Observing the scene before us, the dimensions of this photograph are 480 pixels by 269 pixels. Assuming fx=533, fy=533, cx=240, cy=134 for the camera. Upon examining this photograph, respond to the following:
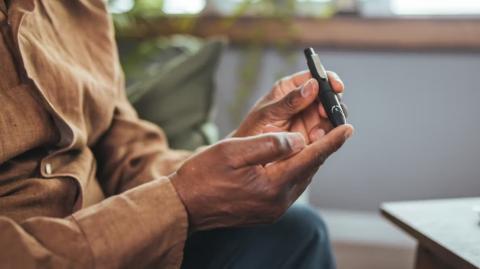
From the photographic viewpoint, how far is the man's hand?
69cm

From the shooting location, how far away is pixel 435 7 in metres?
1.67

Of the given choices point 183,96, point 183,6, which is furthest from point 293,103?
point 183,6

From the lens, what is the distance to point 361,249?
169 cm

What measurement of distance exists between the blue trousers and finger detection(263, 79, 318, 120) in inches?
5.9

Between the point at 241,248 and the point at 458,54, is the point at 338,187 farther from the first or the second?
the point at 241,248

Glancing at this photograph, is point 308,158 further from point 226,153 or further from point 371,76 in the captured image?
point 371,76

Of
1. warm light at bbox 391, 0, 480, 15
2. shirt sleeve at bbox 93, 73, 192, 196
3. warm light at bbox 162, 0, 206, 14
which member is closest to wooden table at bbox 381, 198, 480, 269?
shirt sleeve at bbox 93, 73, 192, 196

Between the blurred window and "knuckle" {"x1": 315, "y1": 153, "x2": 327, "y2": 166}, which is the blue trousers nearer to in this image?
"knuckle" {"x1": 315, "y1": 153, "x2": 327, "y2": 166}

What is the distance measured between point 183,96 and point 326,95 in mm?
571

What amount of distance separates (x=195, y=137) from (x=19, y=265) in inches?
26.8

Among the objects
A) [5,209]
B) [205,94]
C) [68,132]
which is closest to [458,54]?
[205,94]

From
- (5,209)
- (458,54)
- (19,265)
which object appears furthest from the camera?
(458,54)

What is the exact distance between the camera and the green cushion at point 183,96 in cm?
118

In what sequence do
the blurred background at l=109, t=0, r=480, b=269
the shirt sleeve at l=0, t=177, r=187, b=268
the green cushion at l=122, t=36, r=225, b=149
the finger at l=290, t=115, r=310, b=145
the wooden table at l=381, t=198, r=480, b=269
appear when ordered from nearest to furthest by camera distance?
the shirt sleeve at l=0, t=177, r=187, b=268
the wooden table at l=381, t=198, r=480, b=269
the finger at l=290, t=115, r=310, b=145
the green cushion at l=122, t=36, r=225, b=149
the blurred background at l=109, t=0, r=480, b=269
